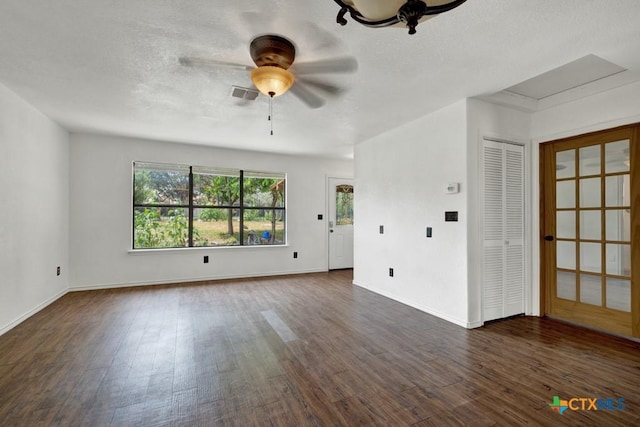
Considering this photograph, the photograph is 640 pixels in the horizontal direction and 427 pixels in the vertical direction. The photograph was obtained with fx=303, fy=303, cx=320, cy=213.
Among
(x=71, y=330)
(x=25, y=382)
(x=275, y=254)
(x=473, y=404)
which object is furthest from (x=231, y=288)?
(x=473, y=404)

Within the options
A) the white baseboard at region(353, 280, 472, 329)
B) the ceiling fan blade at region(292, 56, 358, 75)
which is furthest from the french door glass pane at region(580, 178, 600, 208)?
the ceiling fan blade at region(292, 56, 358, 75)

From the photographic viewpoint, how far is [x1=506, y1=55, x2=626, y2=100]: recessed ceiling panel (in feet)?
8.84

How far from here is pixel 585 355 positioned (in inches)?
100

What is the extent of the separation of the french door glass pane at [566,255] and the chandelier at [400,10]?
3.27 m

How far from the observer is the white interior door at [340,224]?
6633 millimetres

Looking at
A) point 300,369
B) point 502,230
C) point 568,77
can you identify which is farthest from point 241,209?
point 568,77

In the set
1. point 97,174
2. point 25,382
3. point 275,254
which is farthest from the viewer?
point 275,254

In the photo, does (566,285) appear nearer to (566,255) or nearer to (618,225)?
(566,255)

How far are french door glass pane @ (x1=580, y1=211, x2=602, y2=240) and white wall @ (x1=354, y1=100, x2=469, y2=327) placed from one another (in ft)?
4.13

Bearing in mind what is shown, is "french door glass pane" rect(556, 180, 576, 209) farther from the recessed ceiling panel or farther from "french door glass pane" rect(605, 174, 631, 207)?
the recessed ceiling panel

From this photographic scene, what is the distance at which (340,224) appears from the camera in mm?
6777

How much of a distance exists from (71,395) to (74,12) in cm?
246

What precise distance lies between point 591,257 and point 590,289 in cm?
33

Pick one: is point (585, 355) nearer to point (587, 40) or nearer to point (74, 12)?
point (587, 40)
